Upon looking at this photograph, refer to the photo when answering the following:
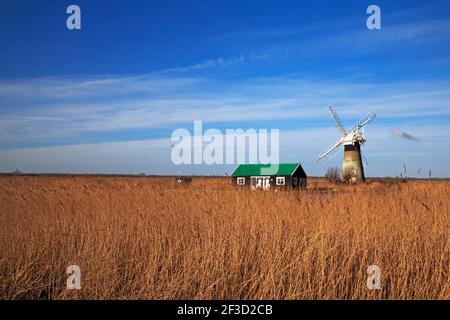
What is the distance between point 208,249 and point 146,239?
3.59 ft

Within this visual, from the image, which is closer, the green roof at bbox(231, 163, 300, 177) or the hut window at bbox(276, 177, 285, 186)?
the hut window at bbox(276, 177, 285, 186)

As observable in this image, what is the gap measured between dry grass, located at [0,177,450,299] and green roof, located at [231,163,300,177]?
1216 inches

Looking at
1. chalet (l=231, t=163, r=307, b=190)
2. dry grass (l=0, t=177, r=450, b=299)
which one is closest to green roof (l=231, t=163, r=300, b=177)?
chalet (l=231, t=163, r=307, b=190)

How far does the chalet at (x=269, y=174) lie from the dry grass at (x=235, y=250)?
100 ft

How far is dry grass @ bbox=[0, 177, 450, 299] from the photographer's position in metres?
4.24

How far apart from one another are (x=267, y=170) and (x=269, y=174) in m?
0.61

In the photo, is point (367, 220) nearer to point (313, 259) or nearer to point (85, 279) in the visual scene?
point (313, 259)

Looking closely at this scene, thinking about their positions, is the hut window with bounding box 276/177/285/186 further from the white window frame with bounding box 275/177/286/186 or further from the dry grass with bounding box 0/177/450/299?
the dry grass with bounding box 0/177/450/299

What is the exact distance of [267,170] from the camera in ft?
128

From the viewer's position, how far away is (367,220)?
5676 millimetres

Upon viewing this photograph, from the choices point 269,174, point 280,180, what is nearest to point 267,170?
point 269,174

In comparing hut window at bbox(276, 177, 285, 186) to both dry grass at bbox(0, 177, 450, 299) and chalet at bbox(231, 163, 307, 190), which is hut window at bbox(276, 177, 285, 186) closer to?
chalet at bbox(231, 163, 307, 190)

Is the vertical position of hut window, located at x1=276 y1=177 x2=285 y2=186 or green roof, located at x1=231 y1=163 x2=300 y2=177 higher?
green roof, located at x1=231 y1=163 x2=300 y2=177
